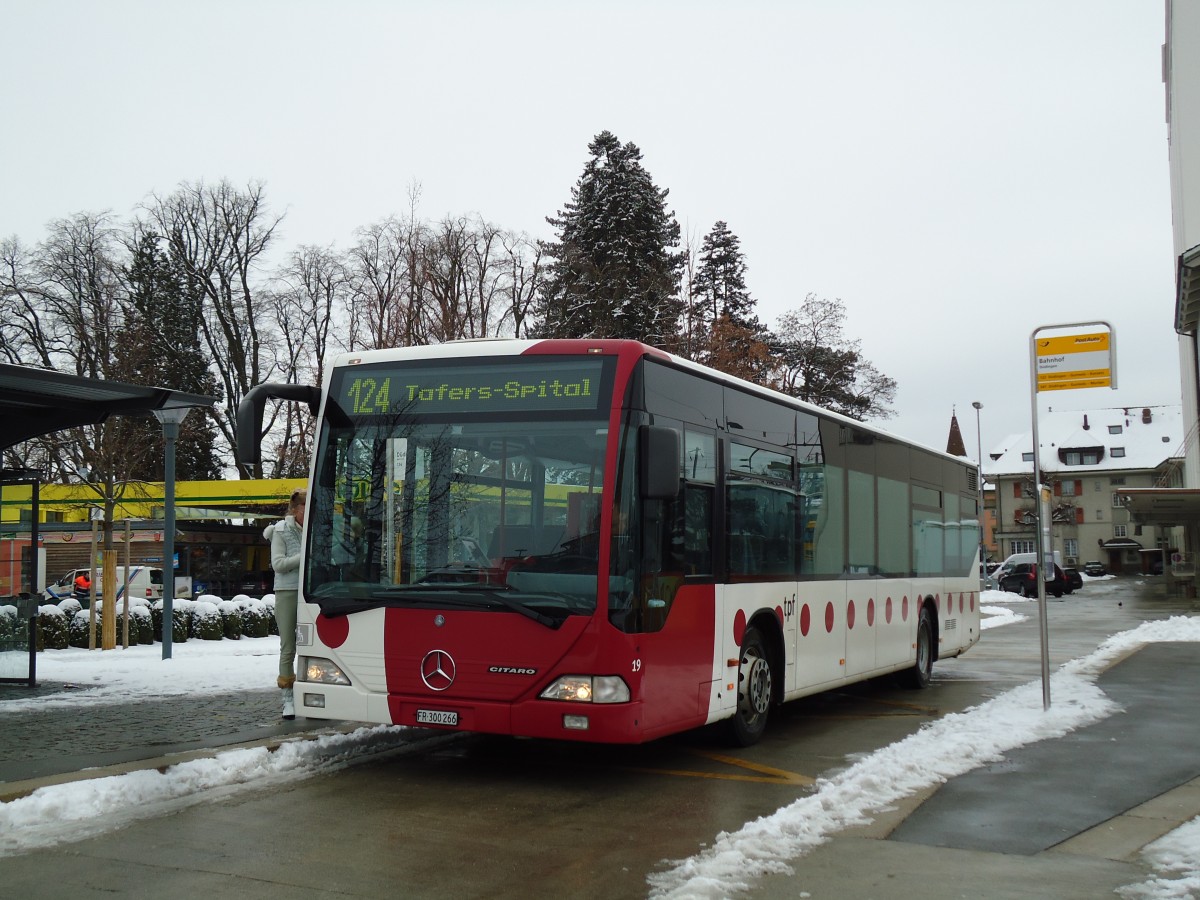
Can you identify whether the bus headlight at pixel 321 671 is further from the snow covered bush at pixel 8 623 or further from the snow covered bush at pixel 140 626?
the snow covered bush at pixel 140 626

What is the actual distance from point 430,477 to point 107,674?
7978mm

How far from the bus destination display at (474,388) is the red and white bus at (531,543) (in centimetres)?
1

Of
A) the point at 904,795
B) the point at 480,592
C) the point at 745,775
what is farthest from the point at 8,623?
the point at 904,795

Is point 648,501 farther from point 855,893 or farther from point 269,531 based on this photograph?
point 269,531

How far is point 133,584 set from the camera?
31.9m

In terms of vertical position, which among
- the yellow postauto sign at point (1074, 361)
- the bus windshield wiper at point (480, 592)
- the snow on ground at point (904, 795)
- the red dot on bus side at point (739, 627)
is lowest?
the snow on ground at point (904, 795)

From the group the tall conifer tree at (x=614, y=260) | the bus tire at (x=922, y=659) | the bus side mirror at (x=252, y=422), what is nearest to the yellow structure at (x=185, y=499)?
the tall conifer tree at (x=614, y=260)

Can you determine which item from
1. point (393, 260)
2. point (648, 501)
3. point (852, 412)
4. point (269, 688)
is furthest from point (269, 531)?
point (852, 412)

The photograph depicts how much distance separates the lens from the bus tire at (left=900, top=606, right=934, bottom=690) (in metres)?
14.2

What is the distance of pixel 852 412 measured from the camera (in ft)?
207

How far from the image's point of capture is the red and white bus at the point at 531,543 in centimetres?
761

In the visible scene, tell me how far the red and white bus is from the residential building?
96.4 metres

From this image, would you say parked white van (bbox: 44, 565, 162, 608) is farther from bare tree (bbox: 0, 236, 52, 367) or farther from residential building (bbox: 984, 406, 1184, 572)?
residential building (bbox: 984, 406, 1184, 572)

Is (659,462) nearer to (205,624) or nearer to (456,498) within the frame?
(456,498)
